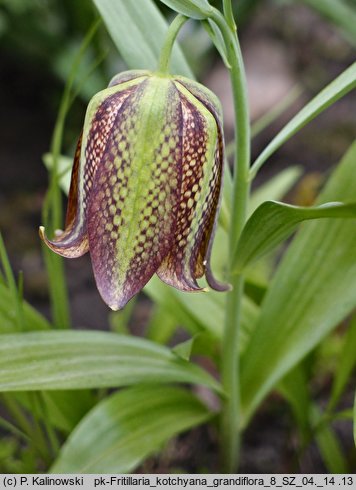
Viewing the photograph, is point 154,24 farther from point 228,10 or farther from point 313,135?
point 313,135

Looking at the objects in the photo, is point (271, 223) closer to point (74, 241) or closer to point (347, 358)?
point (74, 241)

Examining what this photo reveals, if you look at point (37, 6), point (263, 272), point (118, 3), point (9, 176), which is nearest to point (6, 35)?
point (37, 6)

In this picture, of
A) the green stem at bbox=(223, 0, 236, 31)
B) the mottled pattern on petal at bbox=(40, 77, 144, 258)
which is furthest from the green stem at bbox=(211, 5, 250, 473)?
the mottled pattern on petal at bbox=(40, 77, 144, 258)

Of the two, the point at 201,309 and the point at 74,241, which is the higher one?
the point at 74,241

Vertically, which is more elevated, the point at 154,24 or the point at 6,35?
the point at 154,24

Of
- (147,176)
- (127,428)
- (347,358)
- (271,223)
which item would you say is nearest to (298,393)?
(347,358)
